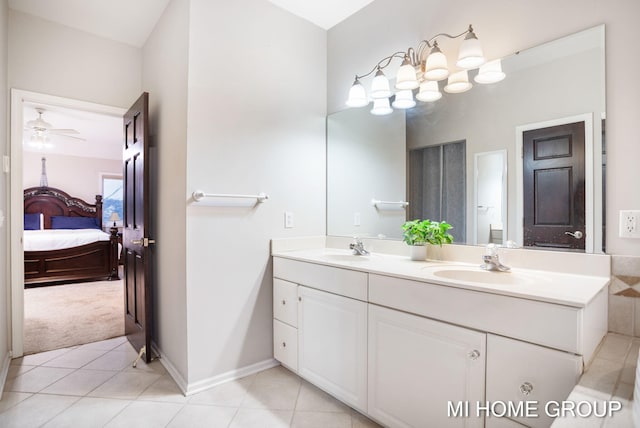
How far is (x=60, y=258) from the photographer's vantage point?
4.94 meters

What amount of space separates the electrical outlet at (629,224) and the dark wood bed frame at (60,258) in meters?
6.08

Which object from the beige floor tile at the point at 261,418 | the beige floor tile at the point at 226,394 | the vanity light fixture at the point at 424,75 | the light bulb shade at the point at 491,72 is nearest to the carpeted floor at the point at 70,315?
the beige floor tile at the point at 226,394

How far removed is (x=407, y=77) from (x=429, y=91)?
168 mm

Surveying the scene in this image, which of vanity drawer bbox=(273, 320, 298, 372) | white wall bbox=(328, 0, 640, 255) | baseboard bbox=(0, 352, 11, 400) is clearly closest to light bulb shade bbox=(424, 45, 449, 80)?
white wall bbox=(328, 0, 640, 255)

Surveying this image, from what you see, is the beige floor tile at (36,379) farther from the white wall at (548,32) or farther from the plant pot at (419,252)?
the white wall at (548,32)

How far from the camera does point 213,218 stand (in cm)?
210

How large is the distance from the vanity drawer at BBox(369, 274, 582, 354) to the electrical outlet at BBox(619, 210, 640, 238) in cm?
62

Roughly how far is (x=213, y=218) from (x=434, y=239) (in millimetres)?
1334

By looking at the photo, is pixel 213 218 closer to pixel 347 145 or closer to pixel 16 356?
pixel 347 145

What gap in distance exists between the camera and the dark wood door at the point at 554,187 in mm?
1502

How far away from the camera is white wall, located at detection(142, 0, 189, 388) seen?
6.73ft

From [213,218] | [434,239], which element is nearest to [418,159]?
[434,239]

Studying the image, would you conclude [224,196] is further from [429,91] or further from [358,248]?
[429,91]

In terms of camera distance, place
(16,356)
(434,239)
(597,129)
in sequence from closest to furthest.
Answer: (597,129) → (434,239) → (16,356)
